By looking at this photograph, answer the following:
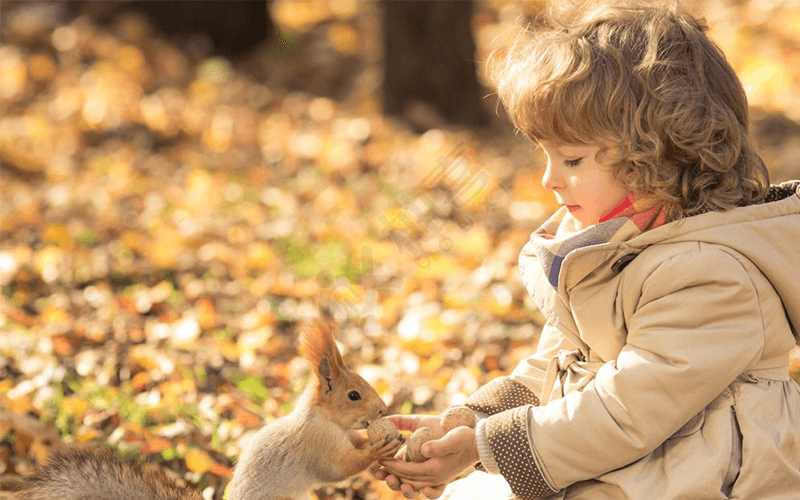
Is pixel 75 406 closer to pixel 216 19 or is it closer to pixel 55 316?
pixel 55 316

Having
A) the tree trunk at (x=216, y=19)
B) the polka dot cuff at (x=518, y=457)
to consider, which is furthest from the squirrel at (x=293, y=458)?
the tree trunk at (x=216, y=19)

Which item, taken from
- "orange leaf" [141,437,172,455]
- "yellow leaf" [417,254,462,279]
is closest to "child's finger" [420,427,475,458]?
"orange leaf" [141,437,172,455]

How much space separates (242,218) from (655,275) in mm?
3804

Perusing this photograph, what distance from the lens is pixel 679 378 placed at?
1.82 metres

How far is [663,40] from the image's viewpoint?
1956mm

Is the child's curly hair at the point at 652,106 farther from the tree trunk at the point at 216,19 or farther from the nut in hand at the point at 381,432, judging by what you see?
the tree trunk at the point at 216,19

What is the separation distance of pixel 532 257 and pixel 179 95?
546 cm

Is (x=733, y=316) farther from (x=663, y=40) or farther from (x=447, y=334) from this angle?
(x=447, y=334)

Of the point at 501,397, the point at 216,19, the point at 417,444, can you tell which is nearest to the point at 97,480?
the point at 417,444

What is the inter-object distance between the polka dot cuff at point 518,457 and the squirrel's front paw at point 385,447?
0.34 m

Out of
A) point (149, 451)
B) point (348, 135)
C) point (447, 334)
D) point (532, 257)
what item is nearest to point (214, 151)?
point (348, 135)

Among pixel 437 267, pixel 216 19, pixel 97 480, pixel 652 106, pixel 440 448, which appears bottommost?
pixel 216 19

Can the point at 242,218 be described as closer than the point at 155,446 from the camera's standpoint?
No

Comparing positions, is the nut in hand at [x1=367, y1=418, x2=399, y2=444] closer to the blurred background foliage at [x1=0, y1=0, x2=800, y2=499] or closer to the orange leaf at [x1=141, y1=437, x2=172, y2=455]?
the blurred background foliage at [x1=0, y1=0, x2=800, y2=499]
